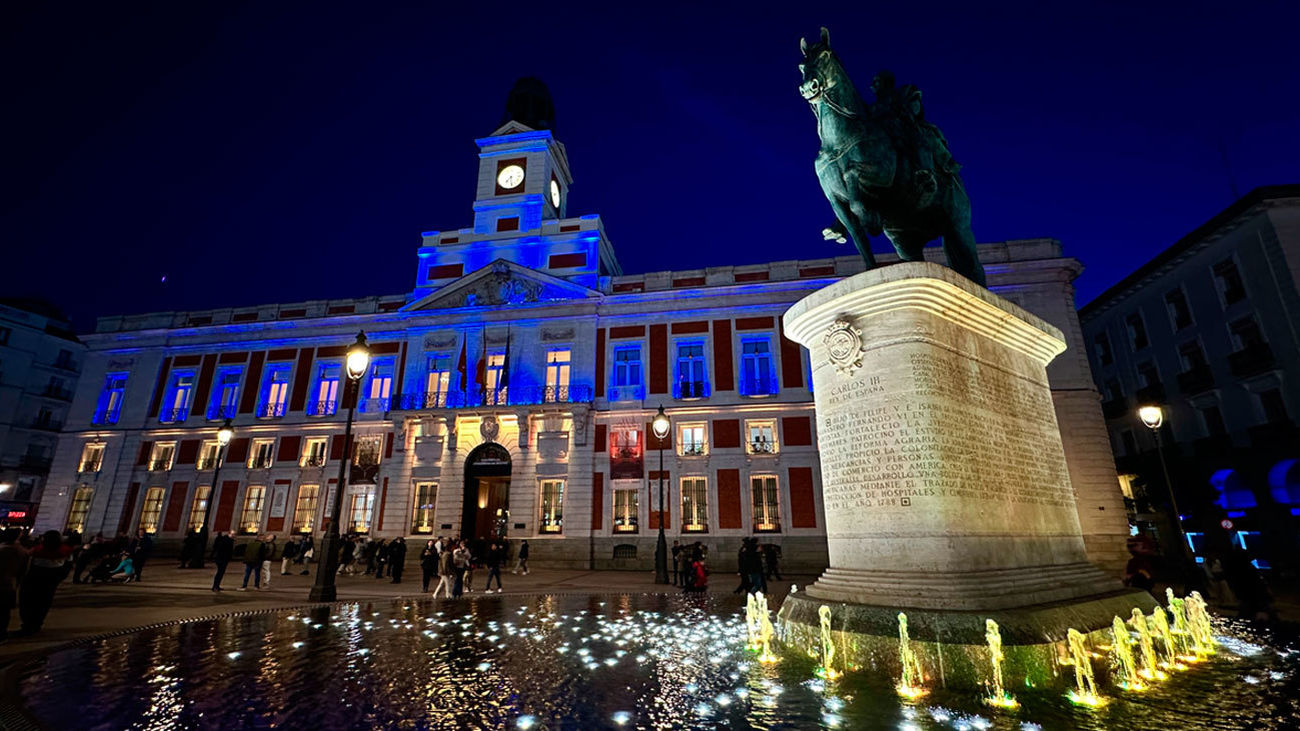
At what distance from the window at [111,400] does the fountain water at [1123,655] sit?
43.4 meters

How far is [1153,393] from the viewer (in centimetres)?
2811

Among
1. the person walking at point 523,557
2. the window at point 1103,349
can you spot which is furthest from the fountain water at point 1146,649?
the window at point 1103,349

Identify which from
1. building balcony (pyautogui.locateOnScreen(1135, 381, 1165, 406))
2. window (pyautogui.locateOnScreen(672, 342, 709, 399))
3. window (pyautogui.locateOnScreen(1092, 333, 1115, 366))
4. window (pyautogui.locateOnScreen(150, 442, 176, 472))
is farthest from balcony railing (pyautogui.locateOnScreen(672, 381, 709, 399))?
window (pyautogui.locateOnScreen(150, 442, 176, 472))

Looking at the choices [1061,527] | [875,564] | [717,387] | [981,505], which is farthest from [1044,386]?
[717,387]

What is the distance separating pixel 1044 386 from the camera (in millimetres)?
7566

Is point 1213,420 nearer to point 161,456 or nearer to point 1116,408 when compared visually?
point 1116,408

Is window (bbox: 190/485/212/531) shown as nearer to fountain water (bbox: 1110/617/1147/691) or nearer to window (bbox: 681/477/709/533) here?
window (bbox: 681/477/709/533)

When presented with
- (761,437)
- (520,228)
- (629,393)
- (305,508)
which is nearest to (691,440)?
(761,437)

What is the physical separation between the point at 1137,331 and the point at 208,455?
5013cm

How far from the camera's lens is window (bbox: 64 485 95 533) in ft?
99.2

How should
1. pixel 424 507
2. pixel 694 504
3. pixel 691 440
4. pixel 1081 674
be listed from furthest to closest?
pixel 424 507, pixel 691 440, pixel 694 504, pixel 1081 674

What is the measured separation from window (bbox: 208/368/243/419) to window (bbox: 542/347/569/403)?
18.1 m

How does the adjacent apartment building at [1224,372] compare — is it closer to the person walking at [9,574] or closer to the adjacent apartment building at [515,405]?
the adjacent apartment building at [515,405]

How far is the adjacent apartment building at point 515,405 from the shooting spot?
2558cm
